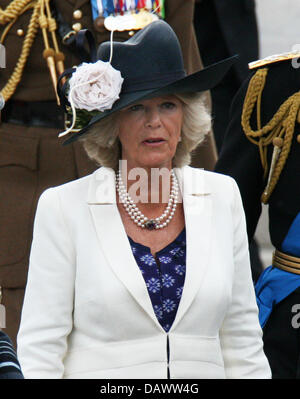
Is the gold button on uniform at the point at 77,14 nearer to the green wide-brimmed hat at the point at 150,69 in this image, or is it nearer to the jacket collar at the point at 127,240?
the green wide-brimmed hat at the point at 150,69

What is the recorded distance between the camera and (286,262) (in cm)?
447

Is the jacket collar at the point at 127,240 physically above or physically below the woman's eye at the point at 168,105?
below

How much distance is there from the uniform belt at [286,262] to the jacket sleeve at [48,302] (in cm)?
98

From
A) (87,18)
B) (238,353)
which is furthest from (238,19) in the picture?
(238,353)

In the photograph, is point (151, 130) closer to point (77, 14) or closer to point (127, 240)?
point (127, 240)

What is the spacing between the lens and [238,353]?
3924mm

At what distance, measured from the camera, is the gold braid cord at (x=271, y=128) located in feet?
14.8

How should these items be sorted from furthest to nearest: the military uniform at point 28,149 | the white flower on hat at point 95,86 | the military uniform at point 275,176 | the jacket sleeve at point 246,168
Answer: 1. the military uniform at point 28,149
2. the jacket sleeve at point 246,168
3. the military uniform at point 275,176
4. the white flower on hat at point 95,86

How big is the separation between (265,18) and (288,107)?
5.29 meters

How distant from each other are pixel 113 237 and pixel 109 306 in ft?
0.75

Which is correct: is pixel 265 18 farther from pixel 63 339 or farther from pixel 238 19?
pixel 63 339

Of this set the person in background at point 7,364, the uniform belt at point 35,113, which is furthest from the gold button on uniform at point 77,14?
the person in background at point 7,364

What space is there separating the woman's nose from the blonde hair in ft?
0.35

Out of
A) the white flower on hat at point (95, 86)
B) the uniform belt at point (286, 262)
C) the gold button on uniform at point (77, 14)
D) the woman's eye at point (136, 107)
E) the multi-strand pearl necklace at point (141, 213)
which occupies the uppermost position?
the white flower on hat at point (95, 86)
